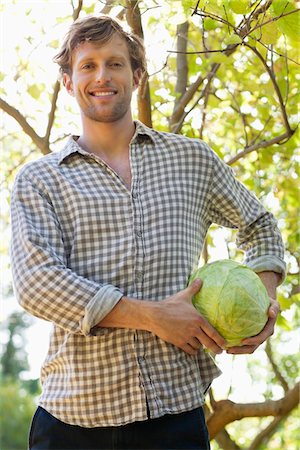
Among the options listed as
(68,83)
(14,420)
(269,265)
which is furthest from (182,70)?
(14,420)

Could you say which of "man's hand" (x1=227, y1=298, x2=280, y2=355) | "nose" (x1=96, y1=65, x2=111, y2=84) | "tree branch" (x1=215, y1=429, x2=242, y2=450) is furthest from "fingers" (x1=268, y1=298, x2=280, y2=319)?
"tree branch" (x1=215, y1=429, x2=242, y2=450)

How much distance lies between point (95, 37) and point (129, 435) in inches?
61.0

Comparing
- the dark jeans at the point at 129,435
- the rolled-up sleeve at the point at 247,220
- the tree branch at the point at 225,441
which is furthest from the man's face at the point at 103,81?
the tree branch at the point at 225,441

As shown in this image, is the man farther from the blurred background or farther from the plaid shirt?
the blurred background

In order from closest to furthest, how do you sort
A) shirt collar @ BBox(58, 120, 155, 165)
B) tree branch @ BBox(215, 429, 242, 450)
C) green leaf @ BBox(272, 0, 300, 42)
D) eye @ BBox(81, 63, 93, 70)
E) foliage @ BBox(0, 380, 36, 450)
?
green leaf @ BBox(272, 0, 300, 42), shirt collar @ BBox(58, 120, 155, 165), eye @ BBox(81, 63, 93, 70), tree branch @ BBox(215, 429, 242, 450), foliage @ BBox(0, 380, 36, 450)

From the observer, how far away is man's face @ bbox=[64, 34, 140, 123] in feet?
10.5

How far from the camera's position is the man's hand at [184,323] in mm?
2684

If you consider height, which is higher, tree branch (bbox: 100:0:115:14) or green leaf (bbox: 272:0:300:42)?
tree branch (bbox: 100:0:115:14)

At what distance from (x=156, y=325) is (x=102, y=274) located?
1.07ft

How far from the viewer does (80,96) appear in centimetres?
325

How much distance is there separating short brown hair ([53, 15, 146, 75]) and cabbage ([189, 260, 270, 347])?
3.65 ft

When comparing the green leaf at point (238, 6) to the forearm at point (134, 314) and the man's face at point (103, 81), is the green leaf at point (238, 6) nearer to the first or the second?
the man's face at point (103, 81)

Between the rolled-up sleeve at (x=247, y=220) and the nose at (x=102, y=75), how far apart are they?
0.53 m

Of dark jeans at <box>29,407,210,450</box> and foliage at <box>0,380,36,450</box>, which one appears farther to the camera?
foliage at <box>0,380,36,450</box>
